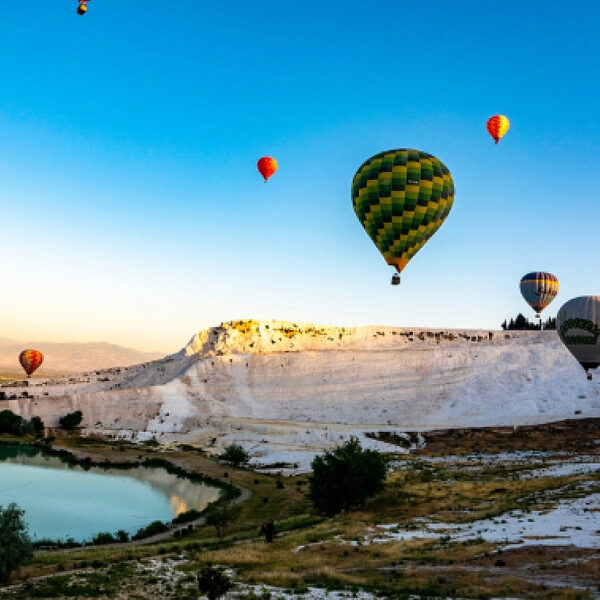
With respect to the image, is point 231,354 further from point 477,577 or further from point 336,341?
point 477,577

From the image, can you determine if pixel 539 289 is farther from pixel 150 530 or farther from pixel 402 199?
pixel 150 530

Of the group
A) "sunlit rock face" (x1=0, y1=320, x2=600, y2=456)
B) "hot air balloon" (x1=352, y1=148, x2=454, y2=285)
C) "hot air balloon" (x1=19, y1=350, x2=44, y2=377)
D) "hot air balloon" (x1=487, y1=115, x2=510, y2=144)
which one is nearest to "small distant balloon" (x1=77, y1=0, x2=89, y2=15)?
"hot air balloon" (x1=352, y1=148, x2=454, y2=285)

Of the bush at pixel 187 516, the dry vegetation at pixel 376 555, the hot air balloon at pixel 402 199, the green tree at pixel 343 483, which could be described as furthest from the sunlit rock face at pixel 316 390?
the hot air balloon at pixel 402 199

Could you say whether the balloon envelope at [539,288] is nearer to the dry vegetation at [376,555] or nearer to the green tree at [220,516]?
the dry vegetation at [376,555]

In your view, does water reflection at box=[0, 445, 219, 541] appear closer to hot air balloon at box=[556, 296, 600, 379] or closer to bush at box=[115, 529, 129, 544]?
bush at box=[115, 529, 129, 544]

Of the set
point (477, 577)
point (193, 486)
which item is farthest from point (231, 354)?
point (477, 577)
